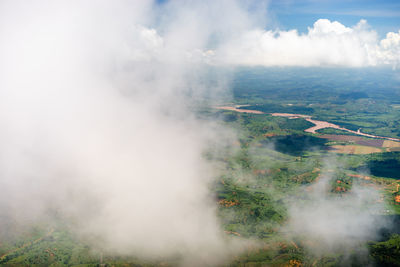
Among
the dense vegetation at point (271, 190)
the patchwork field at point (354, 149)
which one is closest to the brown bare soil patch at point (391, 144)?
the patchwork field at point (354, 149)

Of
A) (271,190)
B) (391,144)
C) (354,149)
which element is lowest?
(271,190)

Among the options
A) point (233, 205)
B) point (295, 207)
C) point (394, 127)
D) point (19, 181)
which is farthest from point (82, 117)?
point (394, 127)

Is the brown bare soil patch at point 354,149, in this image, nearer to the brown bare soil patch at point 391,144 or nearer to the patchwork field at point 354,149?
the patchwork field at point 354,149

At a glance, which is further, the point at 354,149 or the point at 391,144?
the point at 391,144

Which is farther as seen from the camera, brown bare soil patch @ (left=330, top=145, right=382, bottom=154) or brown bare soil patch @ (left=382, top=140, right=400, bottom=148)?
brown bare soil patch @ (left=382, top=140, right=400, bottom=148)

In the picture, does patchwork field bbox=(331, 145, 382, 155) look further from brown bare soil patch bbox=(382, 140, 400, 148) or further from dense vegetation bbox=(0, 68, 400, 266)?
brown bare soil patch bbox=(382, 140, 400, 148)

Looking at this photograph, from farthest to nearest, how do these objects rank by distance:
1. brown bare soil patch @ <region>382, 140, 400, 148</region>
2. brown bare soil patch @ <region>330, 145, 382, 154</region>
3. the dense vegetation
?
brown bare soil patch @ <region>382, 140, 400, 148</region> < brown bare soil patch @ <region>330, 145, 382, 154</region> < the dense vegetation

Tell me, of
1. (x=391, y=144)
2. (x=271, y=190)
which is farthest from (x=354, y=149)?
(x=271, y=190)

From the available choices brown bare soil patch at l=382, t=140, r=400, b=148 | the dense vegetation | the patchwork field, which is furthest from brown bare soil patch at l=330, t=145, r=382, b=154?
brown bare soil patch at l=382, t=140, r=400, b=148

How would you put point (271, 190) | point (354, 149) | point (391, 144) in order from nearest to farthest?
1. point (271, 190)
2. point (354, 149)
3. point (391, 144)

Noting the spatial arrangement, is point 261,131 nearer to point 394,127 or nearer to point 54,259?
point 394,127

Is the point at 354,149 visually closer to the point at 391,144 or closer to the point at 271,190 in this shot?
the point at 391,144
